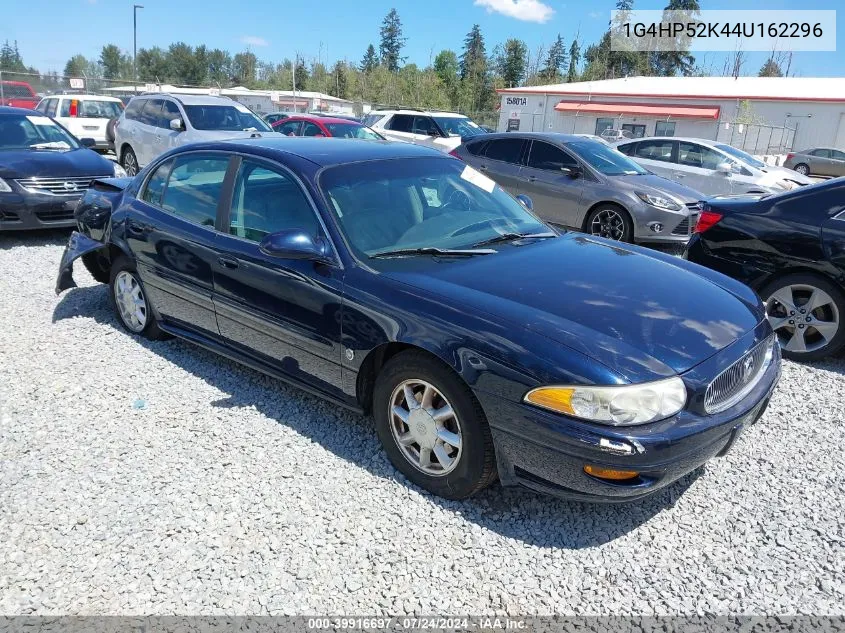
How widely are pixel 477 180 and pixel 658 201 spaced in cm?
503

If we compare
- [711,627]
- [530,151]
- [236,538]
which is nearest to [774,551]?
[711,627]

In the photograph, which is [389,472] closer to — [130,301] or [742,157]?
[130,301]

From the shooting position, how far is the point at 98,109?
18.5 metres

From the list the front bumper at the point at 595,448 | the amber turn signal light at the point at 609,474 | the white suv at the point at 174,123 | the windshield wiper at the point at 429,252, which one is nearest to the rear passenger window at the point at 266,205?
the windshield wiper at the point at 429,252

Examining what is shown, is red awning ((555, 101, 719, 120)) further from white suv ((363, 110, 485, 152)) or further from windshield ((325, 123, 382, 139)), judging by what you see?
windshield ((325, 123, 382, 139))

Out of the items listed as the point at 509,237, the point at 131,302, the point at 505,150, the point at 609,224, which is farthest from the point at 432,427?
the point at 505,150

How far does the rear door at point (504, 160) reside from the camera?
938cm

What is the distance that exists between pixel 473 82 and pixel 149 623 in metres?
71.6

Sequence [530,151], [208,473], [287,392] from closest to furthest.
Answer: [208,473] < [287,392] < [530,151]

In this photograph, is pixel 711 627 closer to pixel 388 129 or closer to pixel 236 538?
pixel 236 538

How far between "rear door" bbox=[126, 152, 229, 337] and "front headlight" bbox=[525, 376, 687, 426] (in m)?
2.40

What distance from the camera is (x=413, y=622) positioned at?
2.41 meters

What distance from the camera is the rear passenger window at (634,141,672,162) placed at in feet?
42.0

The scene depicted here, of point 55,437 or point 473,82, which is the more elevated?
point 473,82
